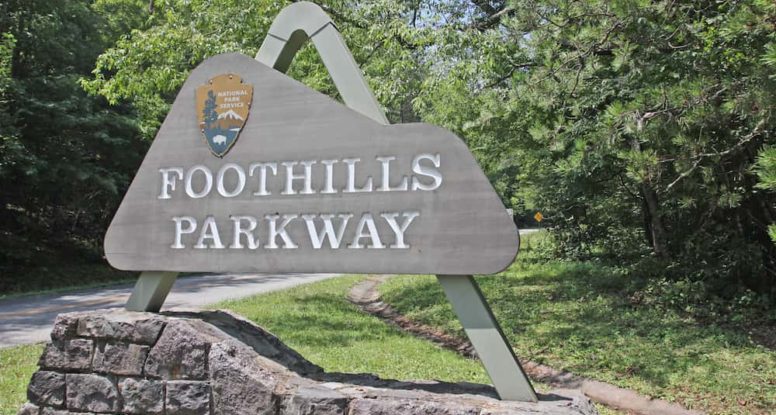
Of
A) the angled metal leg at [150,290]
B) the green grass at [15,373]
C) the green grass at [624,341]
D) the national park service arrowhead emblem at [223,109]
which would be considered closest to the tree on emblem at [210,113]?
the national park service arrowhead emblem at [223,109]

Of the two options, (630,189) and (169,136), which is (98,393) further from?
(630,189)

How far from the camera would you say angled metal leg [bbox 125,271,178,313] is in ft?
12.9

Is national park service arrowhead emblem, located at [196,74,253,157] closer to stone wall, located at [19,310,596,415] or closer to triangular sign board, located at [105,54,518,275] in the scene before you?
triangular sign board, located at [105,54,518,275]

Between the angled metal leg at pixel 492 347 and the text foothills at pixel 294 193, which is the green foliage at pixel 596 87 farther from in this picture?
the text foothills at pixel 294 193

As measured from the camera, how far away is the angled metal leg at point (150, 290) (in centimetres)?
392

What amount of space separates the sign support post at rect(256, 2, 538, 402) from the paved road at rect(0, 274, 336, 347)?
6066mm

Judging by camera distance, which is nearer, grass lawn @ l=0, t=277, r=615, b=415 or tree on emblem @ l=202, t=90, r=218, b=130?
tree on emblem @ l=202, t=90, r=218, b=130

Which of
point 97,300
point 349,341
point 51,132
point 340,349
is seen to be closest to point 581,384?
point 340,349

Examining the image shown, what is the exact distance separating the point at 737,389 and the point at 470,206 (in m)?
4.15

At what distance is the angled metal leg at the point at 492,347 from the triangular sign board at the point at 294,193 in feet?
0.55

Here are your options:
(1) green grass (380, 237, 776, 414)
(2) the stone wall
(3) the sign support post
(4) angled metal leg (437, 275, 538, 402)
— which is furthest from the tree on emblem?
(1) green grass (380, 237, 776, 414)

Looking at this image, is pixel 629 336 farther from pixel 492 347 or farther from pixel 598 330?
pixel 492 347

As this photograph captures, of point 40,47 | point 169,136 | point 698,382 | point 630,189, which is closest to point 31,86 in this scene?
point 40,47

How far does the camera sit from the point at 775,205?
7.97 m
